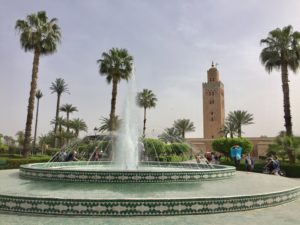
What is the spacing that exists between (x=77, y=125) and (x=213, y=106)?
3243cm

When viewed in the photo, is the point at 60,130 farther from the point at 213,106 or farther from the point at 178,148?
the point at 213,106

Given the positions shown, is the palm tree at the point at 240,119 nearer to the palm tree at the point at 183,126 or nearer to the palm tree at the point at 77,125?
the palm tree at the point at 183,126

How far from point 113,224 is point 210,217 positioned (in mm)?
1649

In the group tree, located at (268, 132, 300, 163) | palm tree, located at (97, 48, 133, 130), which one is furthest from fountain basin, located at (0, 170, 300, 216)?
palm tree, located at (97, 48, 133, 130)

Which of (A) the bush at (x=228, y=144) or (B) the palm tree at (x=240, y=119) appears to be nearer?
(A) the bush at (x=228, y=144)

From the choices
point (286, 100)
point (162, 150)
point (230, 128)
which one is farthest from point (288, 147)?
point (230, 128)

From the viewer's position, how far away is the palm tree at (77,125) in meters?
53.7

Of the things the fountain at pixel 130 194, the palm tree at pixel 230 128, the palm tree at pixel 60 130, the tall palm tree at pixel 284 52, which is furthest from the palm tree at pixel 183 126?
the fountain at pixel 130 194

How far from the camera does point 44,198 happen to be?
4.84m

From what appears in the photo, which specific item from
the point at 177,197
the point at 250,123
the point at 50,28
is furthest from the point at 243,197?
the point at 250,123

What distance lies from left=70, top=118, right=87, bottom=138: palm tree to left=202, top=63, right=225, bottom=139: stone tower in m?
28.6

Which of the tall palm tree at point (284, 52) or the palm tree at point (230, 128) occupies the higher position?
the tall palm tree at point (284, 52)

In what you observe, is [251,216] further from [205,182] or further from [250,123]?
[250,123]

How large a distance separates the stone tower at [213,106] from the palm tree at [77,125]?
1125 inches
